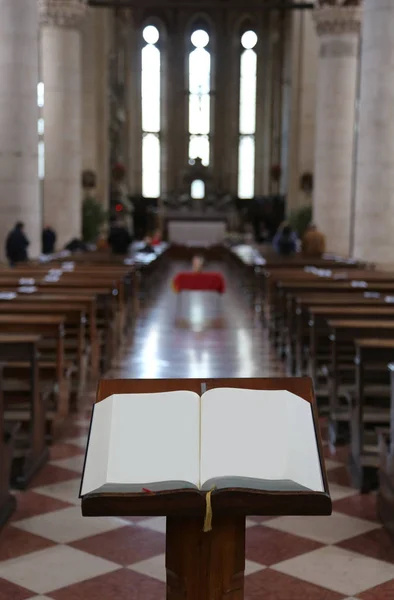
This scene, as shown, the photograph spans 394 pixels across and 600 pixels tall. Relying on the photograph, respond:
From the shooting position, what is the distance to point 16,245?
1412 cm

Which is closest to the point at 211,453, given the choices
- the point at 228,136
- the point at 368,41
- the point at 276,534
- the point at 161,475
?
the point at 161,475

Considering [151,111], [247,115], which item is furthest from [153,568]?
[151,111]

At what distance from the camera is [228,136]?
39.0m

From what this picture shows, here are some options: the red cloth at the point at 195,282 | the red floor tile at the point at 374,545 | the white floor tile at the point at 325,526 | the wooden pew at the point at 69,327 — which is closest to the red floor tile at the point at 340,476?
the white floor tile at the point at 325,526

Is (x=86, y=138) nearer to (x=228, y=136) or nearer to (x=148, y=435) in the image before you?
(x=228, y=136)

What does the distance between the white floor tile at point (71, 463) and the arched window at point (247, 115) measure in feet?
111

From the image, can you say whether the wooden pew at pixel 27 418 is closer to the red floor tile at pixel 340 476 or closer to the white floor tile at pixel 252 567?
the white floor tile at pixel 252 567

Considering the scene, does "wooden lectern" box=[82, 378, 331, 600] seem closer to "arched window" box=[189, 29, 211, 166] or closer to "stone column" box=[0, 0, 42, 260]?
"stone column" box=[0, 0, 42, 260]

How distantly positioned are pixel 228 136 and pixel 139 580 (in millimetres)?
36383

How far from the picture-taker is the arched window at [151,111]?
39.2 m

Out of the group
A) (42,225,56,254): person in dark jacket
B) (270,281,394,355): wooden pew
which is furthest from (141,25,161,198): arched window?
(270,281,394,355): wooden pew

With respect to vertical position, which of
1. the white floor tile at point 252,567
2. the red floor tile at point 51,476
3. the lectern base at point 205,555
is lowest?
the red floor tile at point 51,476

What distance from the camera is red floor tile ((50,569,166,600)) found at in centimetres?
357

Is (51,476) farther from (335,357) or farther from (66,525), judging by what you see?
(335,357)
